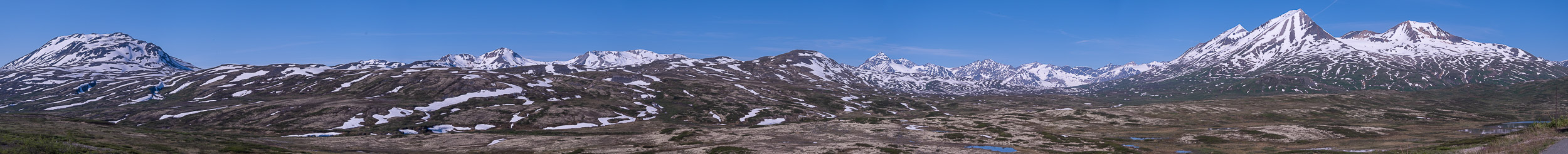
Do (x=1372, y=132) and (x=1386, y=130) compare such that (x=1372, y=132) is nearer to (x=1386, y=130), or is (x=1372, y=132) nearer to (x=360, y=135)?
(x=1386, y=130)

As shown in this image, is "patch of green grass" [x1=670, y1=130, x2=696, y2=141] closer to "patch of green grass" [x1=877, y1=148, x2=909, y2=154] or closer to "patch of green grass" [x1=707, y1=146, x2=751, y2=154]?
"patch of green grass" [x1=707, y1=146, x2=751, y2=154]

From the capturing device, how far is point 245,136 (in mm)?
190250

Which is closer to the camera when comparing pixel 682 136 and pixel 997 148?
pixel 997 148

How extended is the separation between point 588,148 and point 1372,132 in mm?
164879

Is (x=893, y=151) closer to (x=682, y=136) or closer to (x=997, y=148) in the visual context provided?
(x=997, y=148)

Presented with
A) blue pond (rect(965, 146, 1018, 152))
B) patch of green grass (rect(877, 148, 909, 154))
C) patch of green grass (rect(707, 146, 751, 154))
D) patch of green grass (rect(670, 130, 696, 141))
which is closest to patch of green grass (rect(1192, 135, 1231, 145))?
blue pond (rect(965, 146, 1018, 152))

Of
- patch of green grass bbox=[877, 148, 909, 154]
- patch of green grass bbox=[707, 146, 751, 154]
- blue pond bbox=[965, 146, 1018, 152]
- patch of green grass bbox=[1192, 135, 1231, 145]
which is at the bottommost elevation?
blue pond bbox=[965, 146, 1018, 152]

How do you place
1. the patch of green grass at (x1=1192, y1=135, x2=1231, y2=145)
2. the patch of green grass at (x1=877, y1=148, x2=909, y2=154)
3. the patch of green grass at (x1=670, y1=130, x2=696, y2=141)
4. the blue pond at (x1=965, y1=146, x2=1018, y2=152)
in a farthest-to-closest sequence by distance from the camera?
the patch of green grass at (x1=670, y1=130, x2=696, y2=141) < the patch of green grass at (x1=1192, y1=135, x2=1231, y2=145) < the blue pond at (x1=965, y1=146, x2=1018, y2=152) < the patch of green grass at (x1=877, y1=148, x2=909, y2=154)

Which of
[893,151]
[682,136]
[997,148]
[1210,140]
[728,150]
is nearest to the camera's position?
[728,150]

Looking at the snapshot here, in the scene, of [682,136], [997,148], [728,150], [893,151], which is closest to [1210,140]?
[997,148]

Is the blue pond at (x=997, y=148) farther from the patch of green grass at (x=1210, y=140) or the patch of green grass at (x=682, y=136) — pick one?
the patch of green grass at (x=682, y=136)

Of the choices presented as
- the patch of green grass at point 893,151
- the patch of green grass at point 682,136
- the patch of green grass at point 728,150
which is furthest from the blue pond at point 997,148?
the patch of green grass at point 682,136

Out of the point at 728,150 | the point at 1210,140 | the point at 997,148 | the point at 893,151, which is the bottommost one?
the point at 997,148

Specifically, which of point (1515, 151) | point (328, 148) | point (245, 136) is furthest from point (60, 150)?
point (1515, 151)
